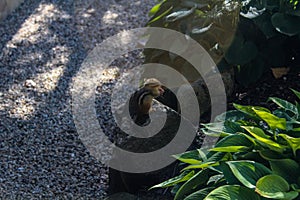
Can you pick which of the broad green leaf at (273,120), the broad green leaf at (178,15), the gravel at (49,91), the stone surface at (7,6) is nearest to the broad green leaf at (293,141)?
the broad green leaf at (273,120)

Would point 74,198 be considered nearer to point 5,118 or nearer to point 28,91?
point 5,118

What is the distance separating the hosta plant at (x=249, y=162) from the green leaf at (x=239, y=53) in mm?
917

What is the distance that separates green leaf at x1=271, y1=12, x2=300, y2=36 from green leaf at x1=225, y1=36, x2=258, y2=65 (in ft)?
0.67

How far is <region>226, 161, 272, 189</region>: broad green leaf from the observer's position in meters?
1.95

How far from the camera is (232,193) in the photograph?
195 cm

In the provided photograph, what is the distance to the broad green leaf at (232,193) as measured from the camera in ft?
6.37

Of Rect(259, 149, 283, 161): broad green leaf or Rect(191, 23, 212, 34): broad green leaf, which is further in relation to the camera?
Rect(191, 23, 212, 34): broad green leaf

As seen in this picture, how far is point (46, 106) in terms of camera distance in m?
3.81

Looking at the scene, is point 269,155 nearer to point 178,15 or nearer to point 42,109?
point 178,15

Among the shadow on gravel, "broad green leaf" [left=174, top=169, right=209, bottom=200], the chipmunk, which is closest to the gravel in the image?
the shadow on gravel

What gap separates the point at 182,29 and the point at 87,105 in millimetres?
829

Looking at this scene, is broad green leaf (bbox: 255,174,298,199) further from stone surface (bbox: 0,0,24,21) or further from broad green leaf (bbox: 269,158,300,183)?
stone surface (bbox: 0,0,24,21)

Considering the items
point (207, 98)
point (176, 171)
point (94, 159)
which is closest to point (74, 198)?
point (94, 159)

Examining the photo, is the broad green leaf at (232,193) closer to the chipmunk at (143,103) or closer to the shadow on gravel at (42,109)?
the chipmunk at (143,103)
